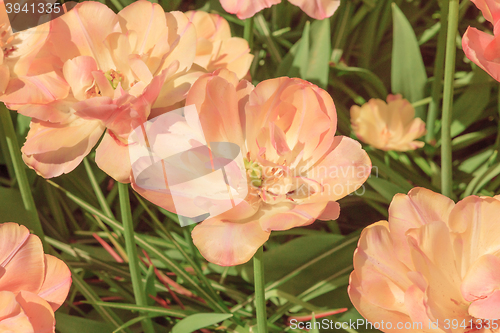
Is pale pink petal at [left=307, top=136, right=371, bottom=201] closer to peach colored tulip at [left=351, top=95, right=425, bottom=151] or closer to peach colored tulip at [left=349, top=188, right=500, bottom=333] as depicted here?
peach colored tulip at [left=349, top=188, right=500, bottom=333]

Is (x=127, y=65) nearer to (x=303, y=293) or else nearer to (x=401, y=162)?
(x=303, y=293)

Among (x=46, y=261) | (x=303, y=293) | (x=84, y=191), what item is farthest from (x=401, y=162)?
(x=46, y=261)

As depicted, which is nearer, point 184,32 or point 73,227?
point 184,32

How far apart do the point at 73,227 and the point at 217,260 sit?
0.61 m

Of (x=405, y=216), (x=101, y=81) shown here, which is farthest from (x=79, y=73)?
(x=405, y=216)

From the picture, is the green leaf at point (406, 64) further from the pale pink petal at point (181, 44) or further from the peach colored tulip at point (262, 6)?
the pale pink petal at point (181, 44)

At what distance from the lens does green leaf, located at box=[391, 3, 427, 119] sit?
99 centimetres

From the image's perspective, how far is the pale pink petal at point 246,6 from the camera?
0.58 metres

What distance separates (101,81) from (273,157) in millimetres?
203

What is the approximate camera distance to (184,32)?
0.51 meters

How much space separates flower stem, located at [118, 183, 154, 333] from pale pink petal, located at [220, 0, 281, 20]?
0.25 meters

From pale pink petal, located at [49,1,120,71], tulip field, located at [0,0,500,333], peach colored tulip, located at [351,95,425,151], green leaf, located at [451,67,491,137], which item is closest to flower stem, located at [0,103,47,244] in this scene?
tulip field, located at [0,0,500,333]

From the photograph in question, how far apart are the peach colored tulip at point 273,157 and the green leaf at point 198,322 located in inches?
6.4

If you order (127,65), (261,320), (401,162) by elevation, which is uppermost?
(127,65)
